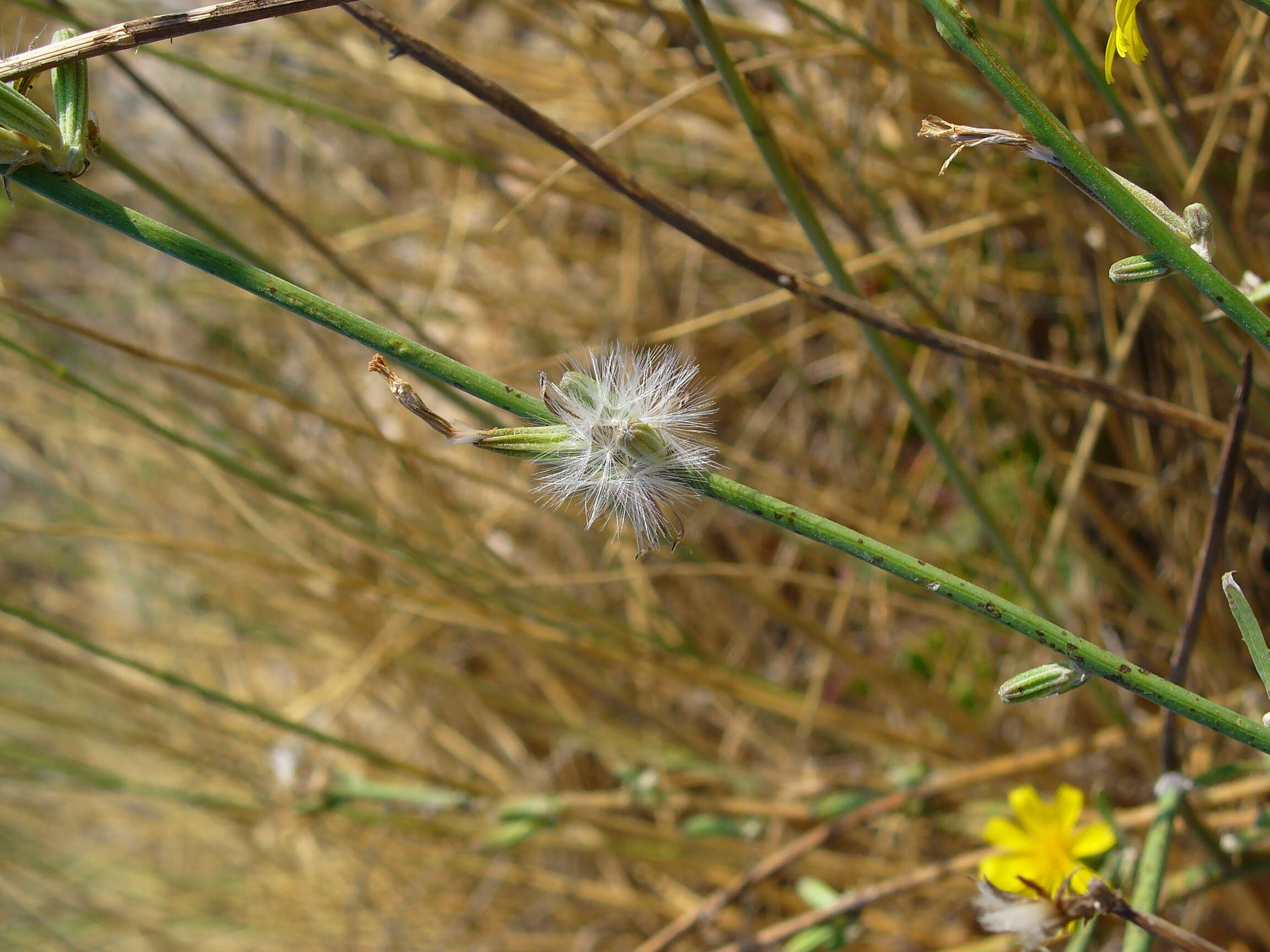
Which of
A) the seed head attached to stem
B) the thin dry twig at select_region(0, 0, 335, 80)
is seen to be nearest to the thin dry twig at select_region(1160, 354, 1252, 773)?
the seed head attached to stem

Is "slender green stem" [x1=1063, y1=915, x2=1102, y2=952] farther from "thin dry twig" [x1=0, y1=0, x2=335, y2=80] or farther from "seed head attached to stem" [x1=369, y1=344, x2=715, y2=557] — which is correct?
"thin dry twig" [x1=0, y1=0, x2=335, y2=80]

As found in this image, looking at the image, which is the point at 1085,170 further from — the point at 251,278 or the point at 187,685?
the point at 187,685

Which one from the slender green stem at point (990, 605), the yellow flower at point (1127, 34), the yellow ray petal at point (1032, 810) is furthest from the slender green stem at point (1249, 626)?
the yellow ray petal at point (1032, 810)

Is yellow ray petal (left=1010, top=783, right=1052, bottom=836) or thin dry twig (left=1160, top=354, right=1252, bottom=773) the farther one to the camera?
yellow ray petal (left=1010, top=783, right=1052, bottom=836)

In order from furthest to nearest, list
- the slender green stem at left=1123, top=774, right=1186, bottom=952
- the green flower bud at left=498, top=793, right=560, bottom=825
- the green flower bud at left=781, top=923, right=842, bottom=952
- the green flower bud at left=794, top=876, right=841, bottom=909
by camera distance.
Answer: the green flower bud at left=498, top=793, right=560, bottom=825
the green flower bud at left=794, top=876, right=841, bottom=909
the green flower bud at left=781, top=923, right=842, bottom=952
the slender green stem at left=1123, top=774, right=1186, bottom=952

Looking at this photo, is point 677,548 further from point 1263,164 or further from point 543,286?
point 543,286

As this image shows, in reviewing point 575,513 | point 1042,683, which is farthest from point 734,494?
point 575,513

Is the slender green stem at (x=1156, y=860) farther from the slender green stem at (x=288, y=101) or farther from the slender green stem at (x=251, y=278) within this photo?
the slender green stem at (x=288, y=101)

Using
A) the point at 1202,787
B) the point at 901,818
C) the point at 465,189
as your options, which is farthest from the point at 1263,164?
the point at 465,189
